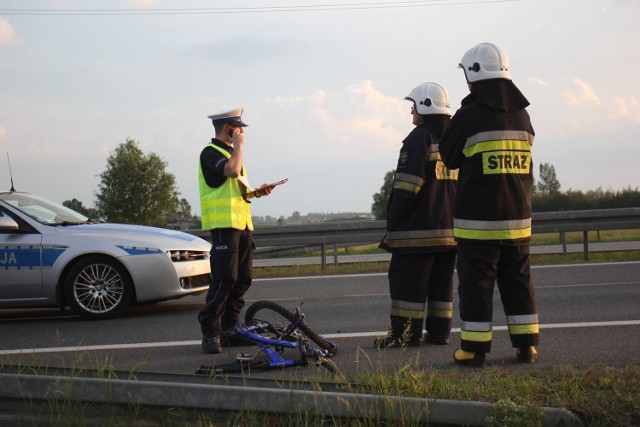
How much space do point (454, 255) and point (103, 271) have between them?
3.96 metres

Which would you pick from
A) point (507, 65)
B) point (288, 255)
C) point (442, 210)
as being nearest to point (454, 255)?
point (442, 210)

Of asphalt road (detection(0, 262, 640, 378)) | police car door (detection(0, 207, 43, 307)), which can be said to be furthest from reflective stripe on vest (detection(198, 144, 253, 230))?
police car door (detection(0, 207, 43, 307))

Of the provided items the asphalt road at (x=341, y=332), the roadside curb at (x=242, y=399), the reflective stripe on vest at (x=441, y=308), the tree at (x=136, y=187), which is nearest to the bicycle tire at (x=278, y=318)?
the asphalt road at (x=341, y=332)

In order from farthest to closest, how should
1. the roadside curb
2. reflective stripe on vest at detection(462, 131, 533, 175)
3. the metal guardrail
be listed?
the metal guardrail, reflective stripe on vest at detection(462, 131, 533, 175), the roadside curb

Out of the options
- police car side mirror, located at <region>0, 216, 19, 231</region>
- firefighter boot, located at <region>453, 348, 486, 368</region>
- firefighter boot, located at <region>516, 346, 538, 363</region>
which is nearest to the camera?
firefighter boot, located at <region>453, 348, 486, 368</region>

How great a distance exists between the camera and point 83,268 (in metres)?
8.71

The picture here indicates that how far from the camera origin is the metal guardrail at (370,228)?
14.8 meters

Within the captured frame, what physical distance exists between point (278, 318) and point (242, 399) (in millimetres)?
2666

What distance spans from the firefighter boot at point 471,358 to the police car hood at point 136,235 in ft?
13.6

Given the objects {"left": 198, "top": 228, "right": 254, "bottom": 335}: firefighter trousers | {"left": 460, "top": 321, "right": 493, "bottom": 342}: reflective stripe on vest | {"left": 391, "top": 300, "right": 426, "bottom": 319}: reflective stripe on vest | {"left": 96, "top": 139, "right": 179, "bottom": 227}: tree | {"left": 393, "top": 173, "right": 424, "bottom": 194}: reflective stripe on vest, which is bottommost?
{"left": 460, "top": 321, "right": 493, "bottom": 342}: reflective stripe on vest

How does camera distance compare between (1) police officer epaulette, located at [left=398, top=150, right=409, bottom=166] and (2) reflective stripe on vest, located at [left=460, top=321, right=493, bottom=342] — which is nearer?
(2) reflective stripe on vest, located at [left=460, top=321, right=493, bottom=342]

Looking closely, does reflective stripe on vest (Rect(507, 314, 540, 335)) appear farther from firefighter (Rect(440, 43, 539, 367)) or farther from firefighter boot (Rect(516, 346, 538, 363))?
firefighter boot (Rect(516, 346, 538, 363))

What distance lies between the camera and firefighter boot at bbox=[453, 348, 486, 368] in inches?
226

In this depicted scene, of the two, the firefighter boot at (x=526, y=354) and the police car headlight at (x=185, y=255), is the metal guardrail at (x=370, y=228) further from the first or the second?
the firefighter boot at (x=526, y=354)
